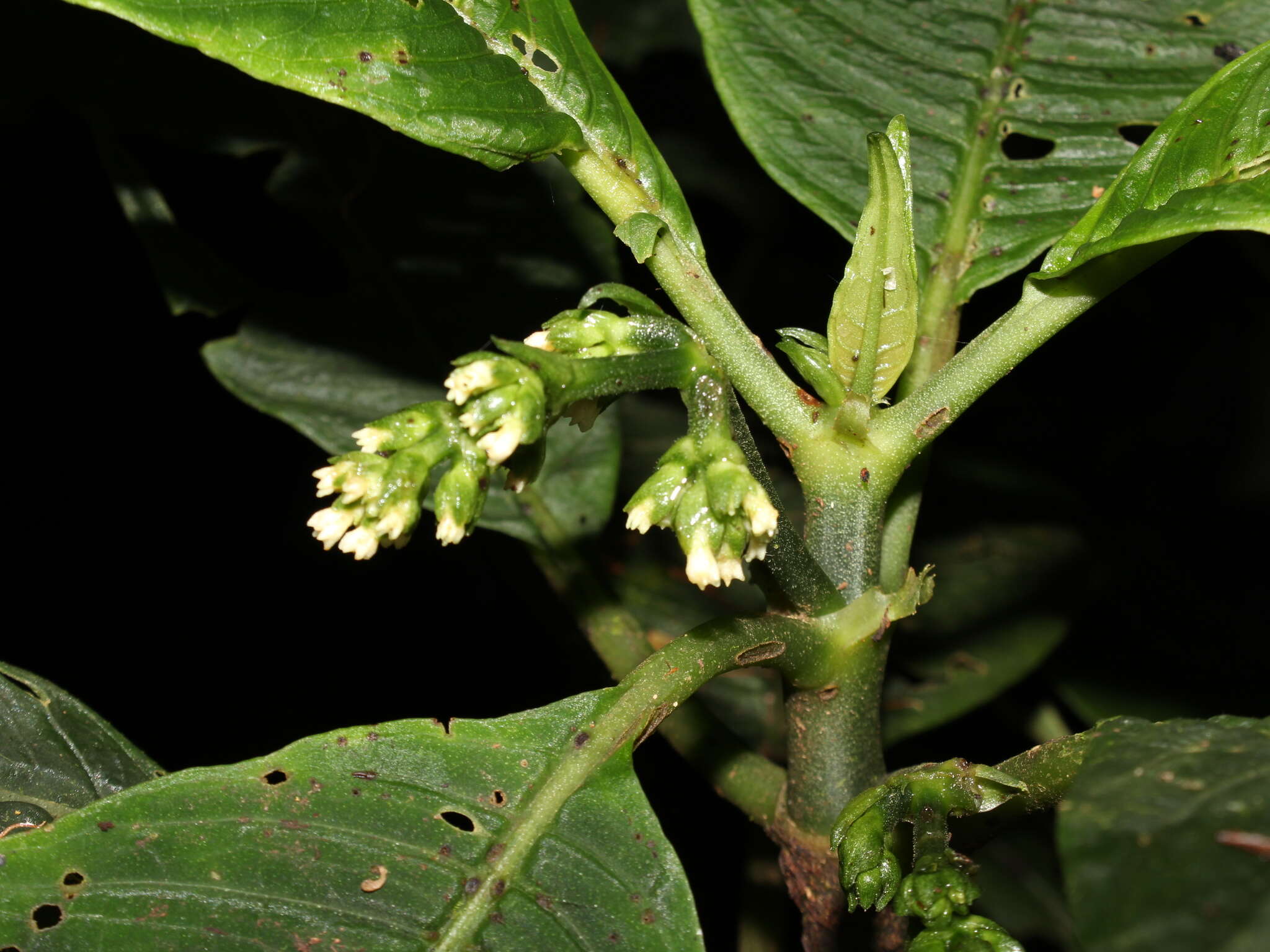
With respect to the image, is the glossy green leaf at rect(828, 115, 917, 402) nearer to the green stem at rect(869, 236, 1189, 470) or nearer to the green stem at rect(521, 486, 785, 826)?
the green stem at rect(869, 236, 1189, 470)

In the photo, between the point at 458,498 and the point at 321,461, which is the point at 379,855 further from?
the point at 321,461

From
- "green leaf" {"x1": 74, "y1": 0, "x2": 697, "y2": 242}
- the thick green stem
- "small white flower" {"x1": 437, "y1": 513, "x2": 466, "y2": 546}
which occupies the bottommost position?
the thick green stem

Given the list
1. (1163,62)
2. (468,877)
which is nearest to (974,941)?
(468,877)

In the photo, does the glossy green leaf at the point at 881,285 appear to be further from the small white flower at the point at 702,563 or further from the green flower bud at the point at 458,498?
the green flower bud at the point at 458,498

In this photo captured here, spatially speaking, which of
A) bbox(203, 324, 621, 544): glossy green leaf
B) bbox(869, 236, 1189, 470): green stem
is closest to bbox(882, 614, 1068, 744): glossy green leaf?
bbox(203, 324, 621, 544): glossy green leaf

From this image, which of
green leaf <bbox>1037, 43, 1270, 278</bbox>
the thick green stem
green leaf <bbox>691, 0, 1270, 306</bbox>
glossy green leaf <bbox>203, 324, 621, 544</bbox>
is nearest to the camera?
green leaf <bbox>1037, 43, 1270, 278</bbox>

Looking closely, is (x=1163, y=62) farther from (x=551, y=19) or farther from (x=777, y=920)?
(x=777, y=920)

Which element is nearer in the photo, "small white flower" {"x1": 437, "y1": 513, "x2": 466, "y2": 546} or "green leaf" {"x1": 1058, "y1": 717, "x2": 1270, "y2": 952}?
"green leaf" {"x1": 1058, "y1": 717, "x2": 1270, "y2": 952}

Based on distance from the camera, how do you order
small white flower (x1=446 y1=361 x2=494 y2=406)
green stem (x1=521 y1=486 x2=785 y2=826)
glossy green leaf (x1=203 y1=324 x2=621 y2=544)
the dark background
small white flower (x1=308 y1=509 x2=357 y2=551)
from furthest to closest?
→ the dark background < glossy green leaf (x1=203 y1=324 x2=621 y2=544) < green stem (x1=521 y1=486 x2=785 y2=826) < small white flower (x1=308 y1=509 x2=357 y2=551) < small white flower (x1=446 y1=361 x2=494 y2=406)
